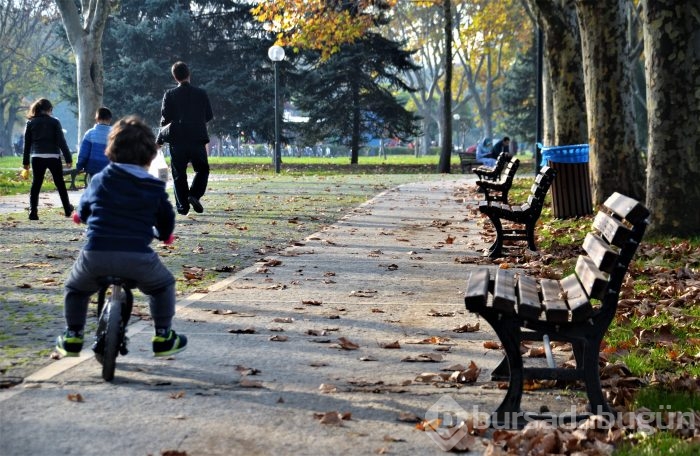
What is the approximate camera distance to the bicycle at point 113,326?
543 cm

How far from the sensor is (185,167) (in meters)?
15.8

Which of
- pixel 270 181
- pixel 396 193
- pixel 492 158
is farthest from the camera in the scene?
pixel 492 158

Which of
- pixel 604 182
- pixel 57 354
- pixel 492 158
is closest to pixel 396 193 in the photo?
pixel 604 182

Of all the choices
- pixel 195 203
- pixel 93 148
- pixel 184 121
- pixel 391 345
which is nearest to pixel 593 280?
pixel 391 345

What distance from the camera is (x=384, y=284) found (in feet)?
31.3

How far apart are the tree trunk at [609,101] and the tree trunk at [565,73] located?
98.4 inches

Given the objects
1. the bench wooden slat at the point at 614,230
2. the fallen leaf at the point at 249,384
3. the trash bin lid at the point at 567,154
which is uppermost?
the trash bin lid at the point at 567,154

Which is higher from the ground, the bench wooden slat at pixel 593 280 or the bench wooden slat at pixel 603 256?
the bench wooden slat at pixel 603 256

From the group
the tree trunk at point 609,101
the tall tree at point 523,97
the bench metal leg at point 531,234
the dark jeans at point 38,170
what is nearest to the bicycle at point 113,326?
the bench metal leg at point 531,234

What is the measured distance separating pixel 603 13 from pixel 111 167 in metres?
11.2

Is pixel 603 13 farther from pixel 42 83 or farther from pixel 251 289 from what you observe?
pixel 42 83

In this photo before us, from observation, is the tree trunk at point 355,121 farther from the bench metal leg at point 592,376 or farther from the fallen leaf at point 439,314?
the bench metal leg at point 592,376

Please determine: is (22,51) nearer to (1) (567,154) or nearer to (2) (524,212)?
(1) (567,154)

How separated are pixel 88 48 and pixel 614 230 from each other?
80.6 feet
